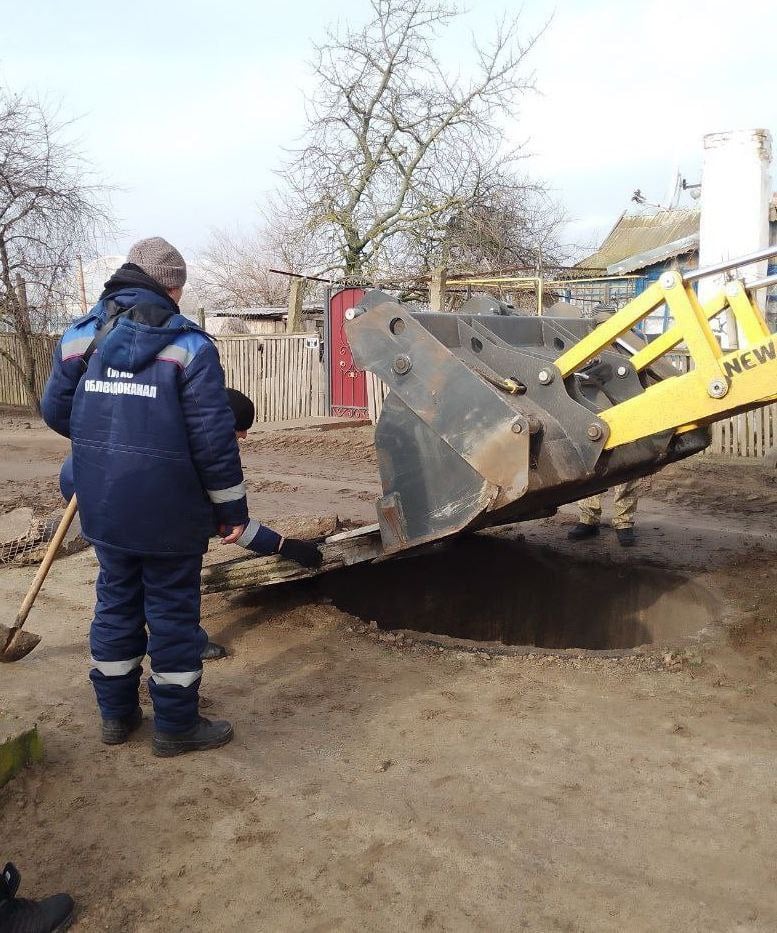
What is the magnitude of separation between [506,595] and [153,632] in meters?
3.38

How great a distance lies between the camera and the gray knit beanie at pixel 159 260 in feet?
10.5

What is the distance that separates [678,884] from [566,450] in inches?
77.3

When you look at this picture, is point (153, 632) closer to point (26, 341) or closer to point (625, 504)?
point (625, 504)

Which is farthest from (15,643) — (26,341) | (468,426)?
(26,341)

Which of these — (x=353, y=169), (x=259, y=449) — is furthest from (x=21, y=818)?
(x=353, y=169)

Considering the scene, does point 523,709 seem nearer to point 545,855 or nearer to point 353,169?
point 545,855

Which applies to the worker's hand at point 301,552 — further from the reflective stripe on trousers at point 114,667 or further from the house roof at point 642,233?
the house roof at point 642,233

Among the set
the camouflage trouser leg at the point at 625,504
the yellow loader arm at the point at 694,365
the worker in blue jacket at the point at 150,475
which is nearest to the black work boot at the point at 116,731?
the worker in blue jacket at the point at 150,475

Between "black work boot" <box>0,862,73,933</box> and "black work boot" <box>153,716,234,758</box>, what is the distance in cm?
92

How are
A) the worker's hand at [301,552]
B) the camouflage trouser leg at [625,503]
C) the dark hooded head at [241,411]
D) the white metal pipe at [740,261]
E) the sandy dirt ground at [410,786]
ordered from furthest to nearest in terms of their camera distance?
the camouflage trouser leg at [625,503] → the worker's hand at [301,552] → the dark hooded head at [241,411] → the white metal pipe at [740,261] → the sandy dirt ground at [410,786]

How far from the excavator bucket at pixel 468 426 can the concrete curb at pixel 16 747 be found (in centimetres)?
186

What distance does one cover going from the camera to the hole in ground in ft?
18.9

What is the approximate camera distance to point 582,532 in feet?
Answer: 21.1

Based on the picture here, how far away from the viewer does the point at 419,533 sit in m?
4.18
